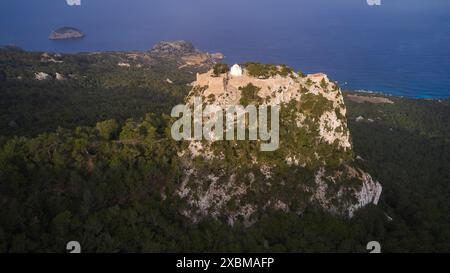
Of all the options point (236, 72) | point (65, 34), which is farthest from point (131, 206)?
point (65, 34)

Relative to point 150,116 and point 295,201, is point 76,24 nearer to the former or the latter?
point 150,116

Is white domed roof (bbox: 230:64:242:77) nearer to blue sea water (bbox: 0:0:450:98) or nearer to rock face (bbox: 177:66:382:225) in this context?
rock face (bbox: 177:66:382:225)

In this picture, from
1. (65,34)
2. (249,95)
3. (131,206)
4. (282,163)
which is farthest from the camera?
(65,34)

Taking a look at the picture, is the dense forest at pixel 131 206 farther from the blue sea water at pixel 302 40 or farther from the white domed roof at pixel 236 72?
the blue sea water at pixel 302 40

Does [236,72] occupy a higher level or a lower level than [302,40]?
lower
